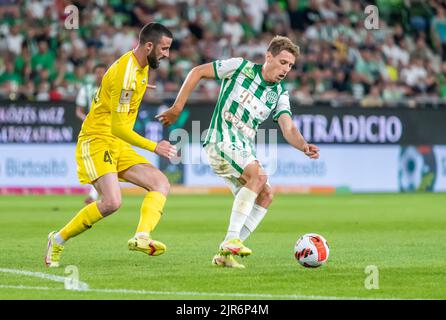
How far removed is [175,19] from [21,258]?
52.2ft

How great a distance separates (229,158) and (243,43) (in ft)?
53.5

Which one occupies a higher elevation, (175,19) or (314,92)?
(175,19)

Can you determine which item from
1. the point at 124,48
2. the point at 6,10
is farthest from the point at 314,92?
the point at 6,10

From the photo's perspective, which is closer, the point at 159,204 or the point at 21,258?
the point at 159,204

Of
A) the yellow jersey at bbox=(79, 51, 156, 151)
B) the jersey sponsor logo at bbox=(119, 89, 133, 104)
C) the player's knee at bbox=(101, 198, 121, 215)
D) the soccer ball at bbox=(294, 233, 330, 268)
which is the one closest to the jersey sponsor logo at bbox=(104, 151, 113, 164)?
the yellow jersey at bbox=(79, 51, 156, 151)

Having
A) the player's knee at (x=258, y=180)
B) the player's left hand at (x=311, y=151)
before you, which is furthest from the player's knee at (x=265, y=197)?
the player's left hand at (x=311, y=151)

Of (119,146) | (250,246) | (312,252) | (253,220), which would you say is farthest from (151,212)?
(250,246)

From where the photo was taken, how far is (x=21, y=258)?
10.8 meters

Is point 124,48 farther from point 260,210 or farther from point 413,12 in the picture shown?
point 260,210

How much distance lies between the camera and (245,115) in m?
10.5

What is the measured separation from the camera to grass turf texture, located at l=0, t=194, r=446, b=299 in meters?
8.43

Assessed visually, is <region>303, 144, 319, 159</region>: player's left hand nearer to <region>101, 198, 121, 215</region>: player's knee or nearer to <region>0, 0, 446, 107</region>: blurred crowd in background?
<region>101, 198, 121, 215</region>: player's knee

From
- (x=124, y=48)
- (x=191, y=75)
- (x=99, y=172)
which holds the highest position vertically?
(x=124, y=48)

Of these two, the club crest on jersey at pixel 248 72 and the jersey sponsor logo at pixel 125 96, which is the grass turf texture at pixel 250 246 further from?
the club crest on jersey at pixel 248 72
